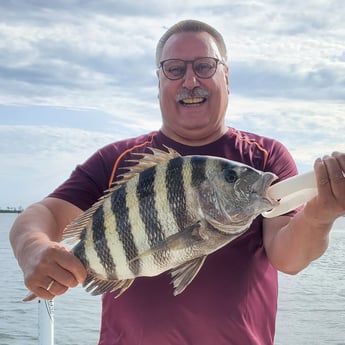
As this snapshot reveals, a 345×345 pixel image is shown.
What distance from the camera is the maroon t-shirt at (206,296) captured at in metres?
2.43

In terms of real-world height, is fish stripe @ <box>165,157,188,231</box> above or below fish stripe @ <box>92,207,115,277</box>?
above

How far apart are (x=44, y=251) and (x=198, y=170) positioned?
0.58m

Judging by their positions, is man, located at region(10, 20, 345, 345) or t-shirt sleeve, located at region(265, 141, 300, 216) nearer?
man, located at region(10, 20, 345, 345)

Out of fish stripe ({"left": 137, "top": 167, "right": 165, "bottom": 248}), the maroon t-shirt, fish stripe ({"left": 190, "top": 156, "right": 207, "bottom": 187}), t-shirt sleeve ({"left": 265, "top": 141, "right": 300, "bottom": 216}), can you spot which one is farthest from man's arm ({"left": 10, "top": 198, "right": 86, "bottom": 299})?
t-shirt sleeve ({"left": 265, "top": 141, "right": 300, "bottom": 216})

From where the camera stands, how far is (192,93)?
275cm

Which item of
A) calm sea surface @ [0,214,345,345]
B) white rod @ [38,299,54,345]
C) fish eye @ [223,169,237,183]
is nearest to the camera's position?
fish eye @ [223,169,237,183]

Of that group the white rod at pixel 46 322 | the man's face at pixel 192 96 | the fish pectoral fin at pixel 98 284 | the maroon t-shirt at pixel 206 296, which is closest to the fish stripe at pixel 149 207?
the fish pectoral fin at pixel 98 284

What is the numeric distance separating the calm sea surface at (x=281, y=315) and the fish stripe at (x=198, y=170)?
788cm

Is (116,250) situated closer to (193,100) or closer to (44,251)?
(44,251)

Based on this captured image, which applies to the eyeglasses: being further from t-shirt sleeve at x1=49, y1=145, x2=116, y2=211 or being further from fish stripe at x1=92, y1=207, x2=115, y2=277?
fish stripe at x1=92, y1=207, x2=115, y2=277

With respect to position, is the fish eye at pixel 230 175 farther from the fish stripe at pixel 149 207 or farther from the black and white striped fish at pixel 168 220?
the fish stripe at pixel 149 207

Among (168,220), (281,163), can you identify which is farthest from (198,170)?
(281,163)

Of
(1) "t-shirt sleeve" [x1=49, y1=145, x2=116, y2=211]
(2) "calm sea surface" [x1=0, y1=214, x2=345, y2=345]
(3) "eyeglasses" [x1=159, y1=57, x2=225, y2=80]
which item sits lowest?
(2) "calm sea surface" [x1=0, y1=214, x2=345, y2=345]

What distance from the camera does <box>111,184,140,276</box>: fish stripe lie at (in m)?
1.92
